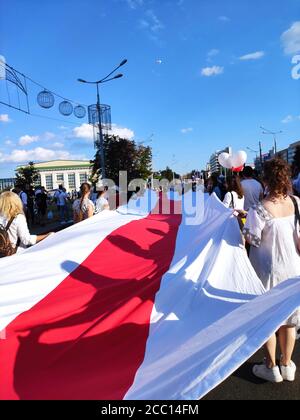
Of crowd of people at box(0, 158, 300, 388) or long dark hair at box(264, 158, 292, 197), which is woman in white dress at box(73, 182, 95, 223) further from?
long dark hair at box(264, 158, 292, 197)

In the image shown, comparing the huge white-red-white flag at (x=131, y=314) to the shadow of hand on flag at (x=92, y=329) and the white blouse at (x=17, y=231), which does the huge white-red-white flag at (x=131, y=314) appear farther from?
the white blouse at (x=17, y=231)

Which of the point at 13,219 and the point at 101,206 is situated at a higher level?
the point at 13,219

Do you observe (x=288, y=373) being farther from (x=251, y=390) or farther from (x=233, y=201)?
(x=233, y=201)

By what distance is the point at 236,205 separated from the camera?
18.3 feet

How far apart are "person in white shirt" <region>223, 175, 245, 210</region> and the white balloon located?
2268mm

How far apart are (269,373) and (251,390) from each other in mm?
229

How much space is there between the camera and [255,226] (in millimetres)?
2984

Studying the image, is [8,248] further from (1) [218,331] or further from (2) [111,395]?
(1) [218,331]

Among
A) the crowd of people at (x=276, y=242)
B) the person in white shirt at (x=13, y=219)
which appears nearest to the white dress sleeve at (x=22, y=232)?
the person in white shirt at (x=13, y=219)

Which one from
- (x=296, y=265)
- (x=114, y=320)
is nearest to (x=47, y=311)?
(x=114, y=320)

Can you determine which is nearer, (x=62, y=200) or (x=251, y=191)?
(x=251, y=191)

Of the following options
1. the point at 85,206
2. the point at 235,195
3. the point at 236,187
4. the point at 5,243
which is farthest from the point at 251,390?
the point at 85,206

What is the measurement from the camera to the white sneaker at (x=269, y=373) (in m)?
2.88
